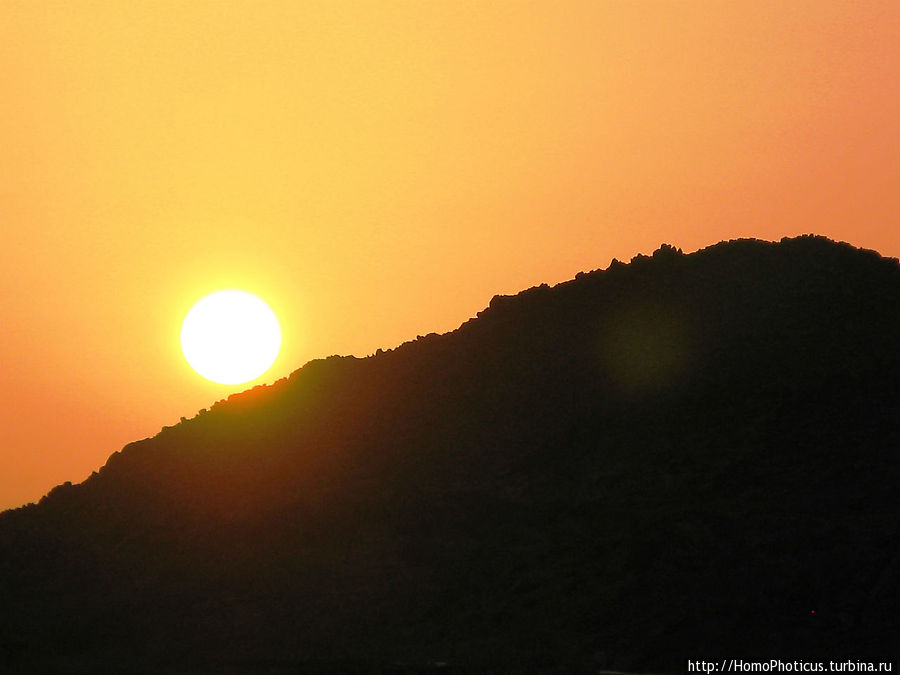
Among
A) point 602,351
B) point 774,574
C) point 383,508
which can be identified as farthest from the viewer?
point 602,351

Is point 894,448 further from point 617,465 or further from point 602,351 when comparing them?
point 602,351

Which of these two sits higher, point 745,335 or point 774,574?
point 745,335

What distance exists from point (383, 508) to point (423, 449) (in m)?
3.48

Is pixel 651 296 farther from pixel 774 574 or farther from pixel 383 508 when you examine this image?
pixel 774 574

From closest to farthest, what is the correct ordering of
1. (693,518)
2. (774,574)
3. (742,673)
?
(742,673) → (774,574) → (693,518)

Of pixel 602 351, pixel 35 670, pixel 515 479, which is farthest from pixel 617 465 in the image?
pixel 35 670

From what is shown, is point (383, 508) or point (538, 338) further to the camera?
point (538, 338)

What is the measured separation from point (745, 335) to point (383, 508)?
48.2 ft

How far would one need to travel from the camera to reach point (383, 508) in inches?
1903

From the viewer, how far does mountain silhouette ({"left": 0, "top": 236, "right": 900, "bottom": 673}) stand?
119ft

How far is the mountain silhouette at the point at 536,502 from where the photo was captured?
119 feet

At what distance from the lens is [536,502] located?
45.5m

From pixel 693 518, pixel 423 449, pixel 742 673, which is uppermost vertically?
pixel 423 449

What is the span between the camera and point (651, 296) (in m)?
52.7
